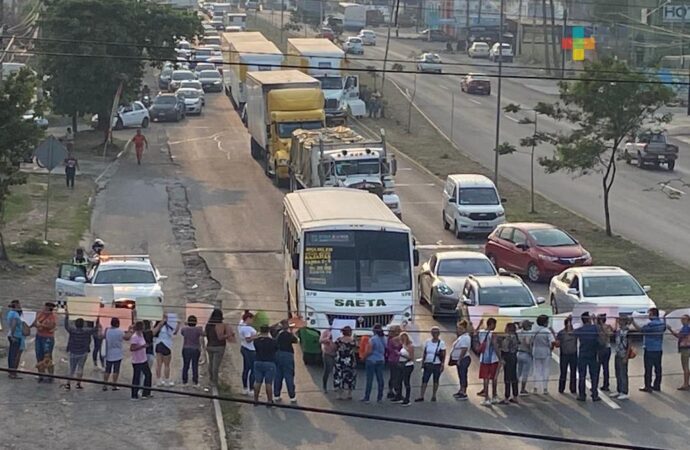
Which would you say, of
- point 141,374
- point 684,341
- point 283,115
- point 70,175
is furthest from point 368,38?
point 141,374

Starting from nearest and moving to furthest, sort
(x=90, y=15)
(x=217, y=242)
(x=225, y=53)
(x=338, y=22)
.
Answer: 1. (x=217, y=242)
2. (x=90, y=15)
3. (x=225, y=53)
4. (x=338, y=22)

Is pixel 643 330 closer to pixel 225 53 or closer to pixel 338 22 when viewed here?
pixel 225 53

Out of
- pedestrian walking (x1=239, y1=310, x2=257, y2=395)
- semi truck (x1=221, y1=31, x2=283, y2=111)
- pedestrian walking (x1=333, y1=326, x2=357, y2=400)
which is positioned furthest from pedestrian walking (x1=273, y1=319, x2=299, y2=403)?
semi truck (x1=221, y1=31, x2=283, y2=111)

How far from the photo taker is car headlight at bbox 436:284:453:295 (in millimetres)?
29234

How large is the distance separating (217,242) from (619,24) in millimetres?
71810

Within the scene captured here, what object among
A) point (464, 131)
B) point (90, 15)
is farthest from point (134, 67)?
point (464, 131)

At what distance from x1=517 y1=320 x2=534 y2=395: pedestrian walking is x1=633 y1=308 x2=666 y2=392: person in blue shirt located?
6.50 feet

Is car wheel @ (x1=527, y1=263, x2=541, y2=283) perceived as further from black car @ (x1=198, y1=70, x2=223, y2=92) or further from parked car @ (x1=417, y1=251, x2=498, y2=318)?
black car @ (x1=198, y1=70, x2=223, y2=92)

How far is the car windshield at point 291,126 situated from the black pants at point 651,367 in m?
27.5

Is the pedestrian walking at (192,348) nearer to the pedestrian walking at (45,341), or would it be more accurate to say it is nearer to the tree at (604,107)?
the pedestrian walking at (45,341)

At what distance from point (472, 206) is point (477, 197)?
427mm

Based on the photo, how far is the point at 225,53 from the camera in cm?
7719

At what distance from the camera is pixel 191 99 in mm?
A: 73125

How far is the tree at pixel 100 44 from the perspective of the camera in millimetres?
56156
